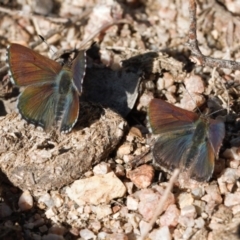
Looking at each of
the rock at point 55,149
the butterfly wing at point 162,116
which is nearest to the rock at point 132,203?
the rock at point 55,149

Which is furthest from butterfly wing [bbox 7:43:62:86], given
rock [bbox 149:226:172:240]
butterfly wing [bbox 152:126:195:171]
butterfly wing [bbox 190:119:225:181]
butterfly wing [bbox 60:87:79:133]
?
rock [bbox 149:226:172:240]

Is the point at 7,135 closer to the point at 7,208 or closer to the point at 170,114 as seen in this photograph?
the point at 7,208

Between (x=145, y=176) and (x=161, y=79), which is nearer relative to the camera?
(x=145, y=176)

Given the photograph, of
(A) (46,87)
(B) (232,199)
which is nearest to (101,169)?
(A) (46,87)

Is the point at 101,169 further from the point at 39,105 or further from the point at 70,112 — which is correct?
the point at 39,105

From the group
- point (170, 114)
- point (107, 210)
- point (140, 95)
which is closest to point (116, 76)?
point (140, 95)
